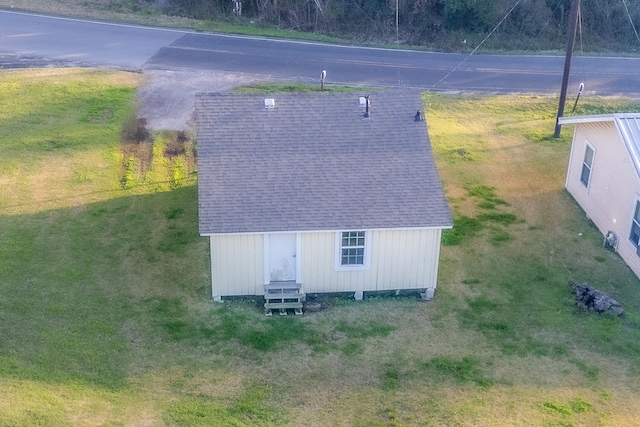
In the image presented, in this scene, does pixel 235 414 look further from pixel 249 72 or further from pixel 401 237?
pixel 249 72

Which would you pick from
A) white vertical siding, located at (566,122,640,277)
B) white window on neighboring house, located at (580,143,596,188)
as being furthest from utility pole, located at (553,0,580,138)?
white window on neighboring house, located at (580,143,596,188)

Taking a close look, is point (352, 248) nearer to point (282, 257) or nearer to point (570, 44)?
point (282, 257)

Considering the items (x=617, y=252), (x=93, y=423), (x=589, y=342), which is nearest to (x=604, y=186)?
(x=617, y=252)

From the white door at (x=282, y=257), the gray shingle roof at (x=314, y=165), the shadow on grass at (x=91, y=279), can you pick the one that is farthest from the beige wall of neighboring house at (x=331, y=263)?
the shadow on grass at (x=91, y=279)

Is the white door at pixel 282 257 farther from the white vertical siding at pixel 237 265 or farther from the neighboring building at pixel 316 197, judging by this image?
the white vertical siding at pixel 237 265

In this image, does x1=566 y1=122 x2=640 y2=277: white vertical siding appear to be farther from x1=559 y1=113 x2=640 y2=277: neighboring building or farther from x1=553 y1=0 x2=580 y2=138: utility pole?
x1=553 y1=0 x2=580 y2=138: utility pole

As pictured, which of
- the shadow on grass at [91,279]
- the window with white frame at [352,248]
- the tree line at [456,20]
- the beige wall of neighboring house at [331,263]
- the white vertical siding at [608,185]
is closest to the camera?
the shadow on grass at [91,279]
